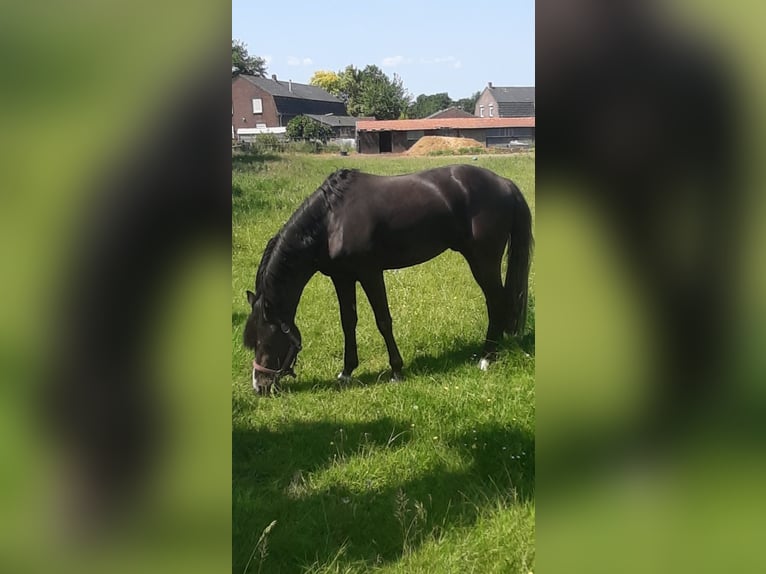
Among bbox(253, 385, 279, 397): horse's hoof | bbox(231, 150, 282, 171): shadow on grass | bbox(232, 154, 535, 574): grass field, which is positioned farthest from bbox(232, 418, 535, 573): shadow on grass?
bbox(231, 150, 282, 171): shadow on grass

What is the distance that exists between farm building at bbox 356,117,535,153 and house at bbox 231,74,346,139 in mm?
181

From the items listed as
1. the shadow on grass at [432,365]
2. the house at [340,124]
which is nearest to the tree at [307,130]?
the house at [340,124]

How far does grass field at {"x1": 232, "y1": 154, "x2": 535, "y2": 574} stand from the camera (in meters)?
2.23

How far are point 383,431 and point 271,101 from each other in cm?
130

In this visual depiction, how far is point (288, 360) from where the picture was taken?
98.3 inches

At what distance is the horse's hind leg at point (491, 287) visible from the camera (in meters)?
2.61

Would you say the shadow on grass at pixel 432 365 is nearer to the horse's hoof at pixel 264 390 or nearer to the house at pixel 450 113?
the horse's hoof at pixel 264 390
